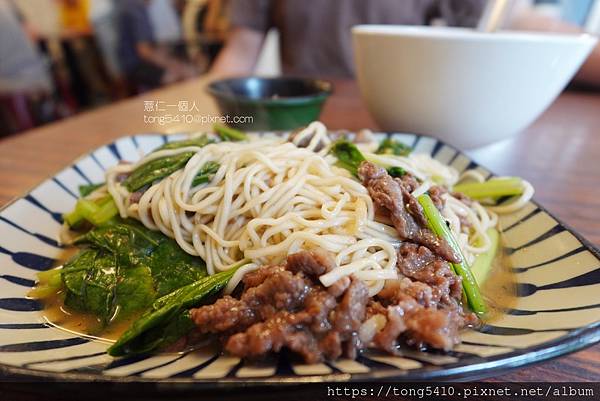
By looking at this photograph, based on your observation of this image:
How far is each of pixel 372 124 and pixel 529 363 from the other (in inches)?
85.5

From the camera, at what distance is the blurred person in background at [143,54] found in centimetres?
540

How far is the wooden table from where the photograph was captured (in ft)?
6.01

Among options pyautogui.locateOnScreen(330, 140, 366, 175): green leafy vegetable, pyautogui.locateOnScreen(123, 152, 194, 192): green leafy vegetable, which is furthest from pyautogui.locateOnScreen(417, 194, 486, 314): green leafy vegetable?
pyautogui.locateOnScreen(123, 152, 194, 192): green leafy vegetable

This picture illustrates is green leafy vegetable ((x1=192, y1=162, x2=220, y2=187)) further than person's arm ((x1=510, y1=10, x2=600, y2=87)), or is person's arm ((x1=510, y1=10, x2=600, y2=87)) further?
person's arm ((x1=510, y1=10, x2=600, y2=87))

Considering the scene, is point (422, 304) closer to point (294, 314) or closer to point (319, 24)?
point (294, 314)

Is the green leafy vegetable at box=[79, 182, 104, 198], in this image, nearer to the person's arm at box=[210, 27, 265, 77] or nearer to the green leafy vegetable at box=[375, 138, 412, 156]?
the green leafy vegetable at box=[375, 138, 412, 156]

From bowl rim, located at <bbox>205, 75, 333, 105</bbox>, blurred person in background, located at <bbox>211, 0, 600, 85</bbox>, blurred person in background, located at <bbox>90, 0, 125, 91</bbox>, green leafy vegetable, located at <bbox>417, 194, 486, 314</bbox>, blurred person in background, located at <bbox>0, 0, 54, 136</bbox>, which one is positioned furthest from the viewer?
blurred person in background, located at <bbox>90, 0, 125, 91</bbox>

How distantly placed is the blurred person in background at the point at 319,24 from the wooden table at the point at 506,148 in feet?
3.82

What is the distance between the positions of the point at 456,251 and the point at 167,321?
32.6 inches

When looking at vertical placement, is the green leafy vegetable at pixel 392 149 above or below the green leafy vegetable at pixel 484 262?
above

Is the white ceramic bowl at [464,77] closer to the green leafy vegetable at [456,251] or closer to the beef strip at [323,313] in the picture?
the green leafy vegetable at [456,251]

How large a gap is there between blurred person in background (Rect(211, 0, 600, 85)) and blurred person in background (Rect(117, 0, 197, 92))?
3.47 feet

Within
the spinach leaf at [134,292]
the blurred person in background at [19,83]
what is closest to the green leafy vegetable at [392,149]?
the spinach leaf at [134,292]

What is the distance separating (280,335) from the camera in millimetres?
894
